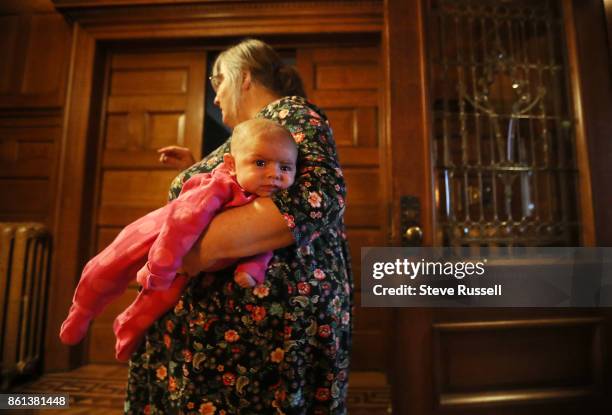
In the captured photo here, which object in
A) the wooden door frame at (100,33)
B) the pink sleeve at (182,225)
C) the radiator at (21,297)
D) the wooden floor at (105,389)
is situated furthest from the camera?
the wooden door frame at (100,33)

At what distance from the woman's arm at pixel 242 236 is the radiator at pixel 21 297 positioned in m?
1.28

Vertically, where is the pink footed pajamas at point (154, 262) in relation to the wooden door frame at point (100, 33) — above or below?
below

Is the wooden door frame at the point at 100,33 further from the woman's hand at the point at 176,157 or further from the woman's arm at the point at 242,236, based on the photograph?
the woman's arm at the point at 242,236

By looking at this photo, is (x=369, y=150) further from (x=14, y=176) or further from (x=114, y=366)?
(x=14, y=176)

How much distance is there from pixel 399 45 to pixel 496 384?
3.45ft

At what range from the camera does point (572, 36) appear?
1.07m

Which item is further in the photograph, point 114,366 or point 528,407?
point 114,366

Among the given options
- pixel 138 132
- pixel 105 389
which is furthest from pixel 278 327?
pixel 138 132

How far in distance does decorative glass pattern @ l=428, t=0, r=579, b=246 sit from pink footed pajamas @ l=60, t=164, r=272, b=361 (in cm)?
→ 71

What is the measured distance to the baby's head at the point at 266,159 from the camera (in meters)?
0.55

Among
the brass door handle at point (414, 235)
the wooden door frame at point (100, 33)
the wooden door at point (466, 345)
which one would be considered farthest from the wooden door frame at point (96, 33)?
the brass door handle at point (414, 235)

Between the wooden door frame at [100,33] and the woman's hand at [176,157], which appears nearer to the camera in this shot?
the woman's hand at [176,157]

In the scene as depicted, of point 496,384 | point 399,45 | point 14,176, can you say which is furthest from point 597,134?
point 14,176

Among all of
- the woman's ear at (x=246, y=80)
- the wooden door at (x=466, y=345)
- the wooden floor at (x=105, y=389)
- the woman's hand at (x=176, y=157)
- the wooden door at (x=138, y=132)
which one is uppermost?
the wooden door at (x=138, y=132)
